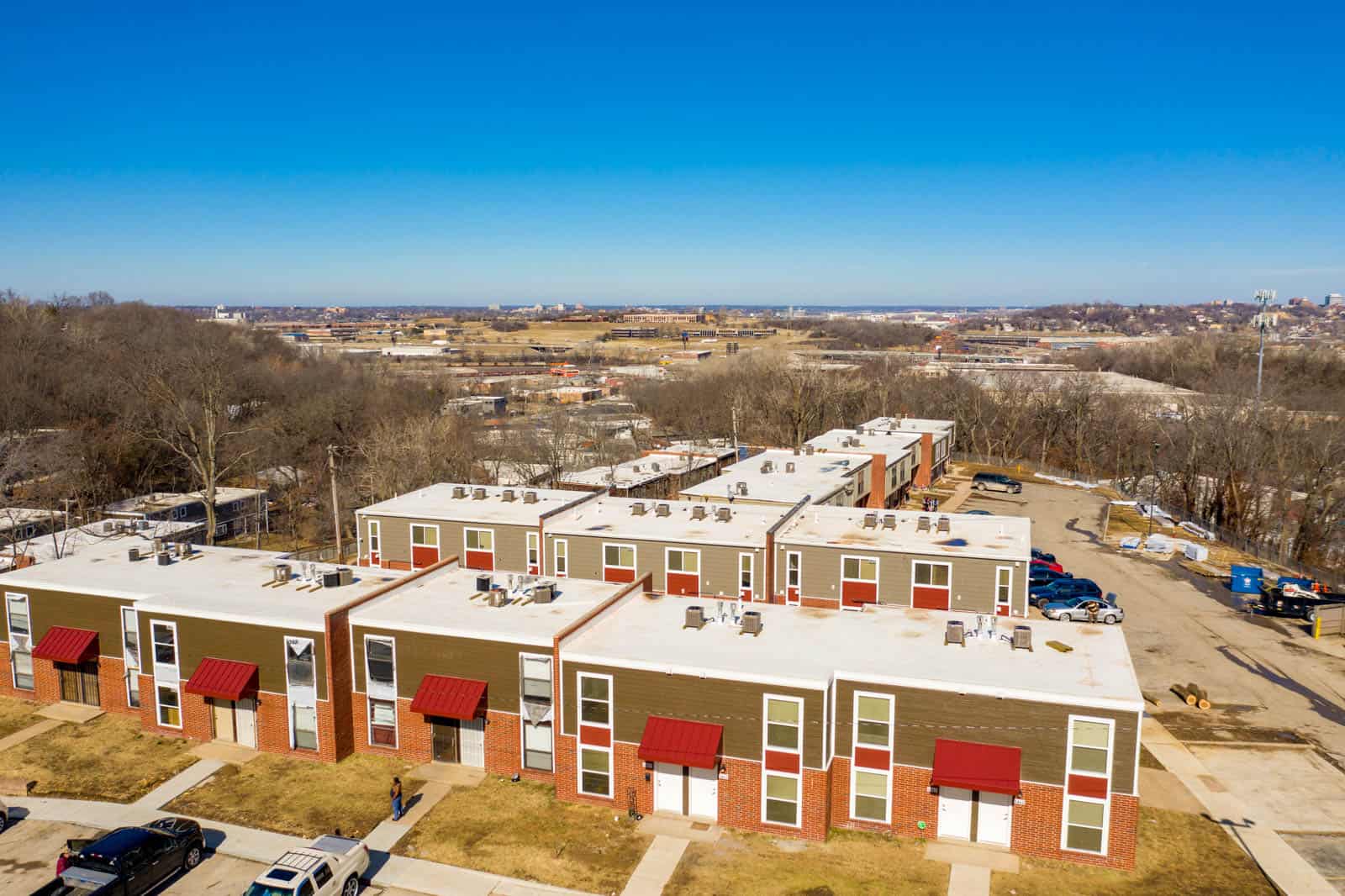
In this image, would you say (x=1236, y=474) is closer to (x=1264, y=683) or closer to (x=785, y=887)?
(x=1264, y=683)

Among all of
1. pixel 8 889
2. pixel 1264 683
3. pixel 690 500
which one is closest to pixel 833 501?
pixel 690 500

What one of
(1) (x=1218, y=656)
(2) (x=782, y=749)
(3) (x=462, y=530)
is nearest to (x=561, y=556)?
(3) (x=462, y=530)

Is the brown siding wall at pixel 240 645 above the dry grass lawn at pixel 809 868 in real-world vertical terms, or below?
above

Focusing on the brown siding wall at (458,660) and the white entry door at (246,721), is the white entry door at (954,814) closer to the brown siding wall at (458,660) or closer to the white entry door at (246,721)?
the brown siding wall at (458,660)

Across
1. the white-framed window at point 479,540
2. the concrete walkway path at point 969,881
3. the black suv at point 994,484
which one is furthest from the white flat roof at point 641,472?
the concrete walkway path at point 969,881

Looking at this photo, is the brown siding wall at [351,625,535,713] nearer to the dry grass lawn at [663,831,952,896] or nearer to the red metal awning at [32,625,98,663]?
the dry grass lawn at [663,831,952,896]
